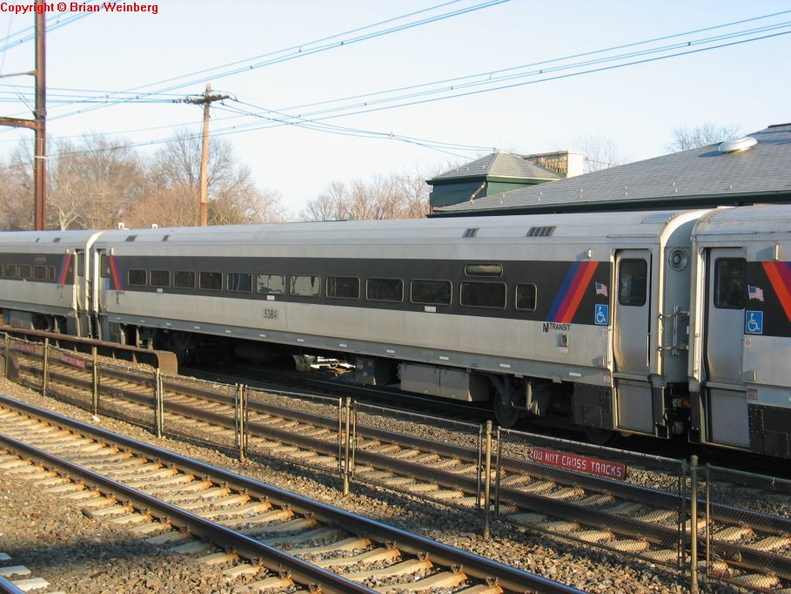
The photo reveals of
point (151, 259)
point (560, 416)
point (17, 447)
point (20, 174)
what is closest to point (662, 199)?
point (560, 416)

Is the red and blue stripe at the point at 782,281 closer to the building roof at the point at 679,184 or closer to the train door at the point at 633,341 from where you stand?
the train door at the point at 633,341

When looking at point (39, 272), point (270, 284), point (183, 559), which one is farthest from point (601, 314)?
point (39, 272)

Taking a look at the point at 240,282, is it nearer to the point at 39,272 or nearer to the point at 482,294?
the point at 482,294

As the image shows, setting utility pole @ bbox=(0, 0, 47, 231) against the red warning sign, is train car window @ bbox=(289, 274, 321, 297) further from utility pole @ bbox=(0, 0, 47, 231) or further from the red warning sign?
utility pole @ bbox=(0, 0, 47, 231)

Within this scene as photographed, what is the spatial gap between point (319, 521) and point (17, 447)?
19.1 feet

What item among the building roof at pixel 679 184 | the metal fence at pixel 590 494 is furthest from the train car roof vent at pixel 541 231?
the building roof at pixel 679 184

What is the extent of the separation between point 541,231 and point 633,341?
2.45 m

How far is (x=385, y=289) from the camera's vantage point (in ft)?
52.9

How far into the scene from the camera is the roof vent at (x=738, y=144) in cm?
2288

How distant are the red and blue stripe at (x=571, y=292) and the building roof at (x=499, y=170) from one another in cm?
2303

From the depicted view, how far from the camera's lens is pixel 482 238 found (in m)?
14.4

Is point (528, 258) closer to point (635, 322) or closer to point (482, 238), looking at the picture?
point (482, 238)

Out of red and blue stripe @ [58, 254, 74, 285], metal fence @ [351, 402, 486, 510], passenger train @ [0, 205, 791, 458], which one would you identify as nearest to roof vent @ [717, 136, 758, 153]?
passenger train @ [0, 205, 791, 458]

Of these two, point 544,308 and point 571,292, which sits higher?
point 571,292
